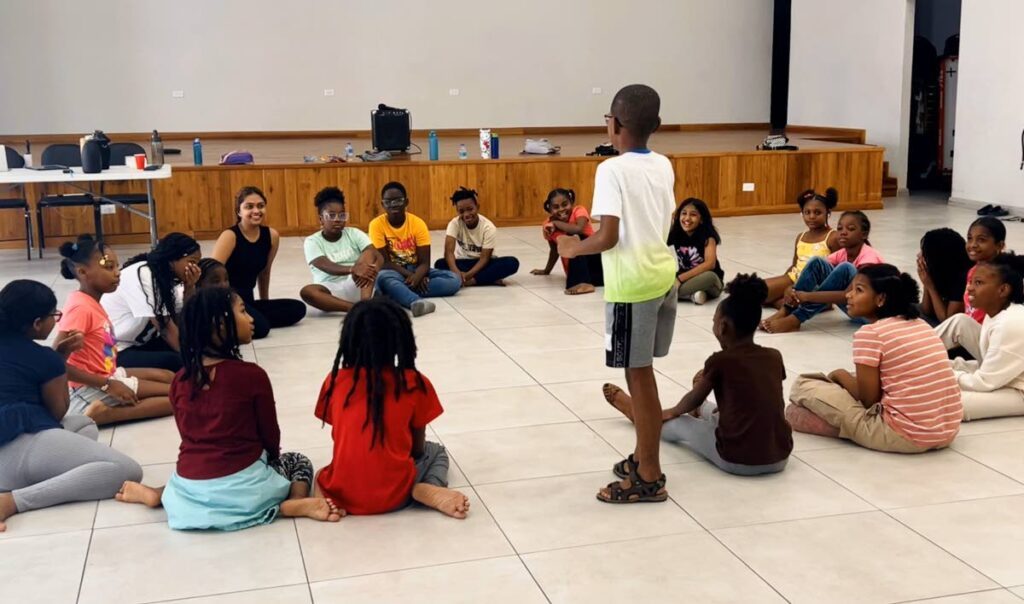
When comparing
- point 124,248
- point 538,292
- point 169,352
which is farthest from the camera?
point 124,248

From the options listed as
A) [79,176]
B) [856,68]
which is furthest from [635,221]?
[856,68]

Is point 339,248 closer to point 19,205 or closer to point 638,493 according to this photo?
point 638,493

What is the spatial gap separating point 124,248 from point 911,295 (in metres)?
7.41

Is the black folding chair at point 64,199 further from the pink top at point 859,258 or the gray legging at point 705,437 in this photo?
the gray legging at point 705,437

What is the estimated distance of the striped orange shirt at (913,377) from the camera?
3.88 metres

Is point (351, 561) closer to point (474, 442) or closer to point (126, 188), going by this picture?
point (474, 442)

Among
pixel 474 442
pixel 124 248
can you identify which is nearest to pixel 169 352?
pixel 474 442

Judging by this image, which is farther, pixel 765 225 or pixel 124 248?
pixel 765 225

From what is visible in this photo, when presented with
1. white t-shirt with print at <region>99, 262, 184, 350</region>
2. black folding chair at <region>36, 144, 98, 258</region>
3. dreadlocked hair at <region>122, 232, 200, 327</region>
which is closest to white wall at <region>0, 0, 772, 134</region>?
black folding chair at <region>36, 144, 98, 258</region>

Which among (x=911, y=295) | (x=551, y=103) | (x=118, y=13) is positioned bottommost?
(x=911, y=295)

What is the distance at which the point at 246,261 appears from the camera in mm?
6156

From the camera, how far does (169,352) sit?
4.95m

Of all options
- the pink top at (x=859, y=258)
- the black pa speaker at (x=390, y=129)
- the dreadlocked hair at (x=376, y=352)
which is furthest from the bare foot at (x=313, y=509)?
the black pa speaker at (x=390, y=129)

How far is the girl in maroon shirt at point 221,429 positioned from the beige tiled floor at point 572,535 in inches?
2.9
